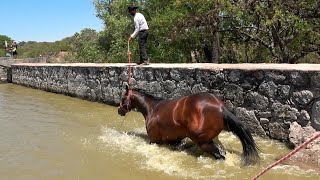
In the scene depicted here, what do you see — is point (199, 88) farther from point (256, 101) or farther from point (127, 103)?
point (127, 103)

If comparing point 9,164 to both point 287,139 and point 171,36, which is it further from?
point 171,36

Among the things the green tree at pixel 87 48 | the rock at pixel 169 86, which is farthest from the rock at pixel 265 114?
the green tree at pixel 87 48

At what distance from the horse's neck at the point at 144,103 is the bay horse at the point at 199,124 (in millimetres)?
274

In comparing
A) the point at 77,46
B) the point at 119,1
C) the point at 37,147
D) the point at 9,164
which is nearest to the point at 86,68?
the point at 119,1

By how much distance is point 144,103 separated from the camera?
745cm

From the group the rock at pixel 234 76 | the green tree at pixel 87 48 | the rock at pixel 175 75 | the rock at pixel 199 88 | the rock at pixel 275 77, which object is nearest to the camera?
the rock at pixel 275 77

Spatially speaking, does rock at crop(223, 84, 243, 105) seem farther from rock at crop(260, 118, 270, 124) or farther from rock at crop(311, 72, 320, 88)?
rock at crop(311, 72, 320, 88)

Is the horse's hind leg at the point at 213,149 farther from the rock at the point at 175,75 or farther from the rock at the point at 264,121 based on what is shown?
the rock at the point at 175,75

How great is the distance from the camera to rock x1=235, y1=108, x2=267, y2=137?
7422mm

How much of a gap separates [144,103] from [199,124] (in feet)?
5.50

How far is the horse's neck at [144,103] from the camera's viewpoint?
732 cm

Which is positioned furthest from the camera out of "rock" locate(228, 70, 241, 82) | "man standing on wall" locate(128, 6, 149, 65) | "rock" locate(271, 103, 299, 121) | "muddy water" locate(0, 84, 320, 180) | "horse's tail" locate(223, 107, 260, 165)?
"man standing on wall" locate(128, 6, 149, 65)

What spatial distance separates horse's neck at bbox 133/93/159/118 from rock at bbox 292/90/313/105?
239cm

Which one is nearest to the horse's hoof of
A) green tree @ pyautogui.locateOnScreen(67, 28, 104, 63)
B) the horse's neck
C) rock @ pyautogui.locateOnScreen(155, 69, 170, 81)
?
the horse's neck
